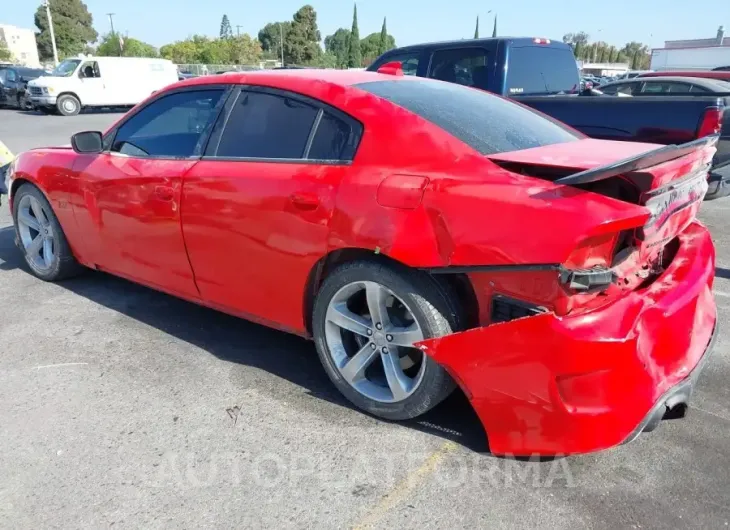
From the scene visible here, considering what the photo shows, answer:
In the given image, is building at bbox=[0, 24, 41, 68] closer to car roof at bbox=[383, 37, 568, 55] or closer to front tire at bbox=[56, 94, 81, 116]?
front tire at bbox=[56, 94, 81, 116]

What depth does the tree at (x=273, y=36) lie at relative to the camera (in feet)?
251

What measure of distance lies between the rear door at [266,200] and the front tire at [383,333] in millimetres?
196

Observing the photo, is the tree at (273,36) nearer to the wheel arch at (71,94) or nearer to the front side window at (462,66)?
the wheel arch at (71,94)

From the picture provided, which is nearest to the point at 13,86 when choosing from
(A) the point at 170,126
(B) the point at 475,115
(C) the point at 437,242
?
(A) the point at 170,126

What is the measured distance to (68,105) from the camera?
22141mm

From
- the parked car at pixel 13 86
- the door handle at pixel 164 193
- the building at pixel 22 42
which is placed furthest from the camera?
the building at pixel 22 42

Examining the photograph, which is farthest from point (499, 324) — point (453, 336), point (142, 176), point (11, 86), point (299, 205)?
point (11, 86)

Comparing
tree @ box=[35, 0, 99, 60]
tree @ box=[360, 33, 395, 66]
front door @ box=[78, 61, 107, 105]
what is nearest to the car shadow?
front door @ box=[78, 61, 107, 105]

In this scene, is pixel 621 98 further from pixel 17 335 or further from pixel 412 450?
pixel 17 335

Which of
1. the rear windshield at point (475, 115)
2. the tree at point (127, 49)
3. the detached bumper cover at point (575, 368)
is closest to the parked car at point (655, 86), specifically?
Result: the rear windshield at point (475, 115)

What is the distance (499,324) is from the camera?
7.48 feet

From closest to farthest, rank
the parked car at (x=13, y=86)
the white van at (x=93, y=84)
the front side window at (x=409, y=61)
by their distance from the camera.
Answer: the front side window at (x=409, y=61) < the white van at (x=93, y=84) < the parked car at (x=13, y=86)

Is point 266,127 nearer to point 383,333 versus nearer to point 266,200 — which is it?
point 266,200

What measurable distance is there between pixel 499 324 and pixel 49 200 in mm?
3557
